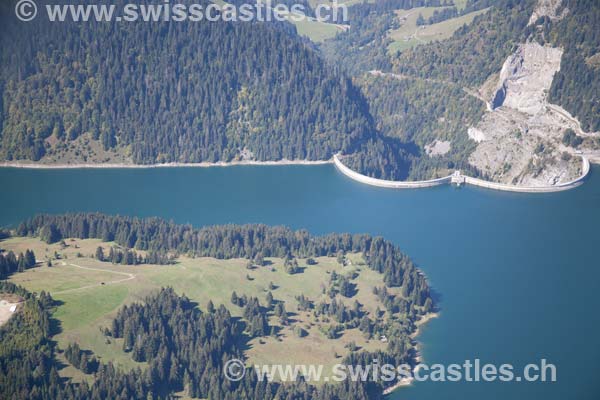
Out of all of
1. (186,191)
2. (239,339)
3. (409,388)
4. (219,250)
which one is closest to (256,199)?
(186,191)

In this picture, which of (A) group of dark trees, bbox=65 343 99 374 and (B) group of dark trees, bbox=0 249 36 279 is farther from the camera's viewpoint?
(B) group of dark trees, bbox=0 249 36 279

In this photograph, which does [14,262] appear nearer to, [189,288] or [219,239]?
[189,288]

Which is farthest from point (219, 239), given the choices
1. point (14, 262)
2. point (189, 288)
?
point (14, 262)

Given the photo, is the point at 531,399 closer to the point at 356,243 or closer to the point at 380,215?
the point at 356,243

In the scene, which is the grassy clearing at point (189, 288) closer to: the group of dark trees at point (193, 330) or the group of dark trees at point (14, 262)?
the group of dark trees at point (14, 262)

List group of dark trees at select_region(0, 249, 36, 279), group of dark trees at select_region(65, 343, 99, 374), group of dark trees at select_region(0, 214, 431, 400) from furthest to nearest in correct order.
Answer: group of dark trees at select_region(0, 249, 36, 279)
group of dark trees at select_region(65, 343, 99, 374)
group of dark trees at select_region(0, 214, 431, 400)

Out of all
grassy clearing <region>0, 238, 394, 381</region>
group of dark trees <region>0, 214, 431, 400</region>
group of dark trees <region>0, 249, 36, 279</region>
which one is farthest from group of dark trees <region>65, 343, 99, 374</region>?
group of dark trees <region>0, 249, 36, 279</region>

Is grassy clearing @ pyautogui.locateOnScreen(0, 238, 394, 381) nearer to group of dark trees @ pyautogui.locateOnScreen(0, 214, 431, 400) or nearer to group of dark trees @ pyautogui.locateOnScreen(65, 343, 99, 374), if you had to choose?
group of dark trees @ pyautogui.locateOnScreen(65, 343, 99, 374)
